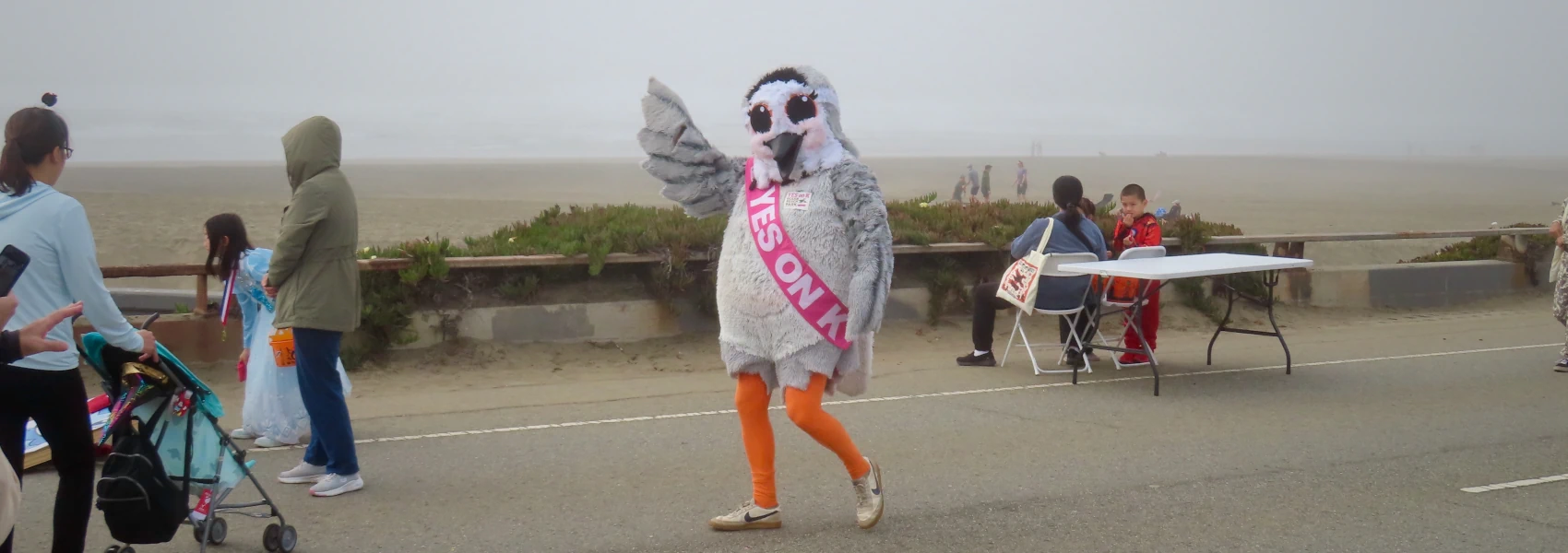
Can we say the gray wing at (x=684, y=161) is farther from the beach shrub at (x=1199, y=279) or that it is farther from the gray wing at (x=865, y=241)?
the beach shrub at (x=1199, y=279)

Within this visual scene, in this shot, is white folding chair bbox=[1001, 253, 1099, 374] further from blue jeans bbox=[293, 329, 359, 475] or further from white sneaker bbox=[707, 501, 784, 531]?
blue jeans bbox=[293, 329, 359, 475]

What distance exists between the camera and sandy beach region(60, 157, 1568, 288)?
2806 centimetres

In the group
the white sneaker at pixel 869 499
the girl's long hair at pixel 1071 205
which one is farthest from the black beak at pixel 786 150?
the girl's long hair at pixel 1071 205

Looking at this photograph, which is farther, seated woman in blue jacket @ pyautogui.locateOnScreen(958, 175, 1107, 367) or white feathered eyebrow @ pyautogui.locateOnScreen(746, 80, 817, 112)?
seated woman in blue jacket @ pyautogui.locateOnScreen(958, 175, 1107, 367)

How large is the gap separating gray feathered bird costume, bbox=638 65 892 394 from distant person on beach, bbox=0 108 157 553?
7.26 feet

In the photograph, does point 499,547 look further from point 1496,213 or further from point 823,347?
point 1496,213

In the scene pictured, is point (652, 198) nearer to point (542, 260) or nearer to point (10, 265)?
point (542, 260)

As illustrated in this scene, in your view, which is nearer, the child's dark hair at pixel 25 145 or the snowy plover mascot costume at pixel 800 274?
the child's dark hair at pixel 25 145

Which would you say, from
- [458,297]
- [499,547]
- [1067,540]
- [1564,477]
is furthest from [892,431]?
[458,297]

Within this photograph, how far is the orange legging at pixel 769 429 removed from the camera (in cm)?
515

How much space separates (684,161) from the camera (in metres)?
5.51

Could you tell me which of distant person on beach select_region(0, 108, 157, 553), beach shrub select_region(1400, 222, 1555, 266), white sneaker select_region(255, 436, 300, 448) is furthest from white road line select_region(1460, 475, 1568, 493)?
beach shrub select_region(1400, 222, 1555, 266)

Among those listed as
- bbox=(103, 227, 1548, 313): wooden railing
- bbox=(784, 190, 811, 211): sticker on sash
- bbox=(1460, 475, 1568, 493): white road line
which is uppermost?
bbox=(784, 190, 811, 211): sticker on sash

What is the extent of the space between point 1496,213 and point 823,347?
1808 inches
